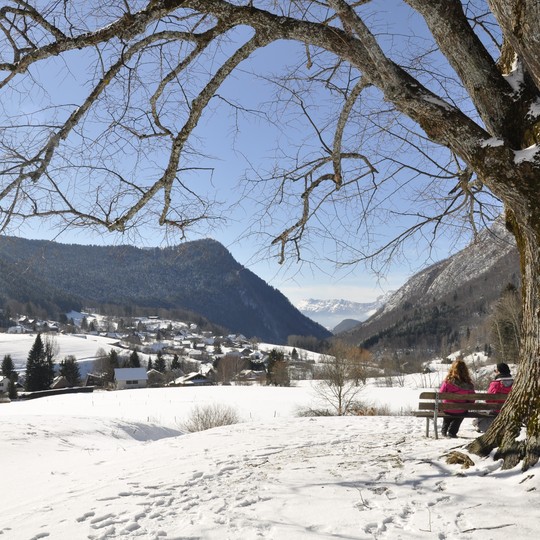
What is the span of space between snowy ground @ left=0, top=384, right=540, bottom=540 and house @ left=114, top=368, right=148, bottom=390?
7812 centimetres

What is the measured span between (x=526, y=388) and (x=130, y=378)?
282 ft

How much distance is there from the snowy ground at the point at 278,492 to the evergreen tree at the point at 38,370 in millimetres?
67299

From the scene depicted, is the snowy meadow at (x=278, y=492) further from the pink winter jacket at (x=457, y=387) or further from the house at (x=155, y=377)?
the house at (x=155, y=377)

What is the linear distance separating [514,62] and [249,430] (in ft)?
24.3

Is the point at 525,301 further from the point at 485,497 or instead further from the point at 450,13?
the point at 450,13

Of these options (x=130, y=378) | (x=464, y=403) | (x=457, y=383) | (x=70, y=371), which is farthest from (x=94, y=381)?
(x=464, y=403)

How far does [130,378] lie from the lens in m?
83.3

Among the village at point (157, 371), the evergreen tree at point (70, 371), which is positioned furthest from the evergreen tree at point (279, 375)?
the evergreen tree at point (70, 371)

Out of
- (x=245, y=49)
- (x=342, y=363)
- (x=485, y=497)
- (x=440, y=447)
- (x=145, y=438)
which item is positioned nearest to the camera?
(x=485, y=497)

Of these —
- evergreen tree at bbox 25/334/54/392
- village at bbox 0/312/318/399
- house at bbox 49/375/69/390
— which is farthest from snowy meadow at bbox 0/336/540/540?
house at bbox 49/375/69/390

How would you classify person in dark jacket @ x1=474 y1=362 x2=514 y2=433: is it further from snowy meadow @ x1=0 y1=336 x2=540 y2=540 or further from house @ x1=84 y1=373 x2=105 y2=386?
house @ x1=84 y1=373 x2=105 y2=386

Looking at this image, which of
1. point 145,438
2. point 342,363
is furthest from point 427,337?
point 145,438

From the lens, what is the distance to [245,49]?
197 inches

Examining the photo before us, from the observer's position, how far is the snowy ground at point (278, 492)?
11.6 feet
